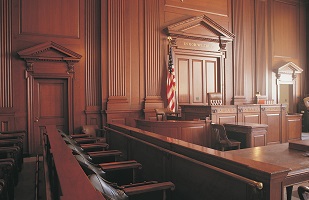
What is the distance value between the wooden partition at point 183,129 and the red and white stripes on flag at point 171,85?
209 centimetres

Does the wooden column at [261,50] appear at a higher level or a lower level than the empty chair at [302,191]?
higher

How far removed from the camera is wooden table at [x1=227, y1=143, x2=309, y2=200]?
198cm

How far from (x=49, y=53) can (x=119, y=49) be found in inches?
70.0

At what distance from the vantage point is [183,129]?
516 centimetres

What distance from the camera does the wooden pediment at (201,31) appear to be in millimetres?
7846

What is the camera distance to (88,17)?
671 cm

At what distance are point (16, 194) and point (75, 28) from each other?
4.43 m

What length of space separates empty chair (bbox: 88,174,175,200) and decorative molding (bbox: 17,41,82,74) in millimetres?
Answer: 4828

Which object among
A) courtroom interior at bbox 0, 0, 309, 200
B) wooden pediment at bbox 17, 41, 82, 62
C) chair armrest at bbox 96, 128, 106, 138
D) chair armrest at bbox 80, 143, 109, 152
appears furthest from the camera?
chair armrest at bbox 96, 128, 106, 138

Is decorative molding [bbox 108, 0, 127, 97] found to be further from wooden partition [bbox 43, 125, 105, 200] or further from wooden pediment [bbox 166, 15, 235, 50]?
wooden partition [bbox 43, 125, 105, 200]

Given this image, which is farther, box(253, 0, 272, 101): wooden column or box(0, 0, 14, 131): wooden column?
box(253, 0, 272, 101): wooden column

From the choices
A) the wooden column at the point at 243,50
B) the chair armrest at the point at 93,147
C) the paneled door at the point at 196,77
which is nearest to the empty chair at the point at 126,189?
the chair armrest at the point at 93,147

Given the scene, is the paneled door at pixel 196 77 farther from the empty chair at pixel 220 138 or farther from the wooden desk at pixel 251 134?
the empty chair at pixel 220 138

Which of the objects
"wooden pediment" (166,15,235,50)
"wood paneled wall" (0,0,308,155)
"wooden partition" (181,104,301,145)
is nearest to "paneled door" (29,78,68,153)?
"wood paneled wall" (0,0,308,155)
